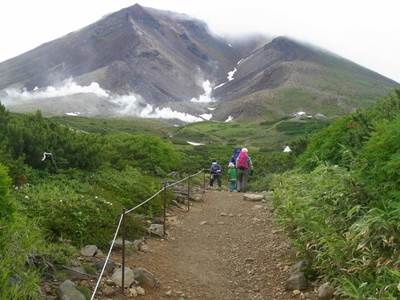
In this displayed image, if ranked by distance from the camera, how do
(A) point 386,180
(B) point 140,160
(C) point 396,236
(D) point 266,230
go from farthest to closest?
(B) point 140,160
(D) point 266,230
(A) point 386,180
(C) point 396,236

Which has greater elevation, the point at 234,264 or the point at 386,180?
the point at 386,180

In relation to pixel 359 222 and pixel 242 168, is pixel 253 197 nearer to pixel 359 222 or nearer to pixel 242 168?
pixel 242 168

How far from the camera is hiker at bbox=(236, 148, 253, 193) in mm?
18500

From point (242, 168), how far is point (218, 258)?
34.5 feet

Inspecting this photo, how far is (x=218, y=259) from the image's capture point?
26.9 ft

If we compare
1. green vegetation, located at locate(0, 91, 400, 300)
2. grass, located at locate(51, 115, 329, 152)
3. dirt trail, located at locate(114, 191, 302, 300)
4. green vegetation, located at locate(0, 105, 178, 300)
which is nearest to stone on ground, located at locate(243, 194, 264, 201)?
green vegetation, located at locate(0, 91, 400, 300)

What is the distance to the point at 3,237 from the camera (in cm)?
510

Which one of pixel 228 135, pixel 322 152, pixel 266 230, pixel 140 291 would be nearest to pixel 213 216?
pixel 266 230

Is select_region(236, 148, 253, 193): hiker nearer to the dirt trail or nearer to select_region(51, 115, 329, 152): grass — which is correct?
the dirt trail

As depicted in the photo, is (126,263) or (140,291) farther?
(126,263)

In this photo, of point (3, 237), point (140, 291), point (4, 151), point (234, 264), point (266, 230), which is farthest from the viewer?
point (266, 230)

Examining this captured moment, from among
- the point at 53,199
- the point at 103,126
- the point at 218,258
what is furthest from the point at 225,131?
the point at 53,199

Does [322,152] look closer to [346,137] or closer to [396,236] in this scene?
[346,137]

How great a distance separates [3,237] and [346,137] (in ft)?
30.0
